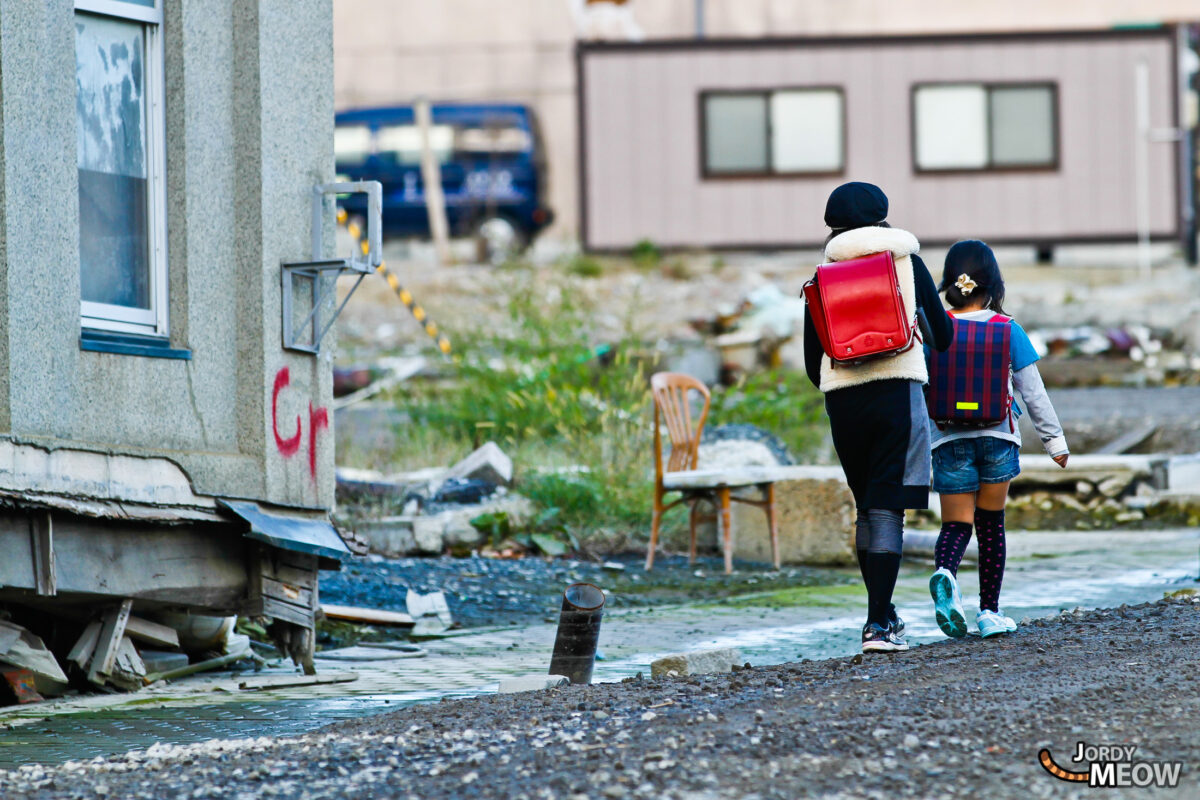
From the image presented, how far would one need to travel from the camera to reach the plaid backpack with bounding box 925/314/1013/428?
6.20m

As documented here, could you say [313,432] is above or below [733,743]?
above

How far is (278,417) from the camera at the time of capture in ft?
23.8

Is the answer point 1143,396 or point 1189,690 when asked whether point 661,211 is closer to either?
point 1143,396

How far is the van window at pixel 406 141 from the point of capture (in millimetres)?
29531

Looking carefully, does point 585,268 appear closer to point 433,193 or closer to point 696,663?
point 433,193

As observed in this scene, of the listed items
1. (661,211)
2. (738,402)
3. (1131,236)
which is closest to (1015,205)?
(1131,236)

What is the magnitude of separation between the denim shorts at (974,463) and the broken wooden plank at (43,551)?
3.35 m

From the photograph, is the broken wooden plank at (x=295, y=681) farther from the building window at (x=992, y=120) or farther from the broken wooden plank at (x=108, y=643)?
the building window at (x=992, y=120)

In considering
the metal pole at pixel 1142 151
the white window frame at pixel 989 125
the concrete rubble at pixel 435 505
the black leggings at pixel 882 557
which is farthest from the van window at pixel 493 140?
the black leggings at pixel 882 557

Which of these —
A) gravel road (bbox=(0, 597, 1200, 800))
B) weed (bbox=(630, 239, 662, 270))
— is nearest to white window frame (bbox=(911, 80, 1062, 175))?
weed (bbox=(630, 239, 662, 270))

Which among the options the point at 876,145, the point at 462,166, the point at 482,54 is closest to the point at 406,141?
the point at 462,166

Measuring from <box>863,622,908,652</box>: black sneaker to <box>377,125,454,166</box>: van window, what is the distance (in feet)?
79.8

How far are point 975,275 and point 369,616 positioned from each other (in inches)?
142

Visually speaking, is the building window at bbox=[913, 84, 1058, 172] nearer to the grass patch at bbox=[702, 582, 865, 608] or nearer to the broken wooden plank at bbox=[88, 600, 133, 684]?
the grass patch at bbox=[702, 582, 865, 608]
